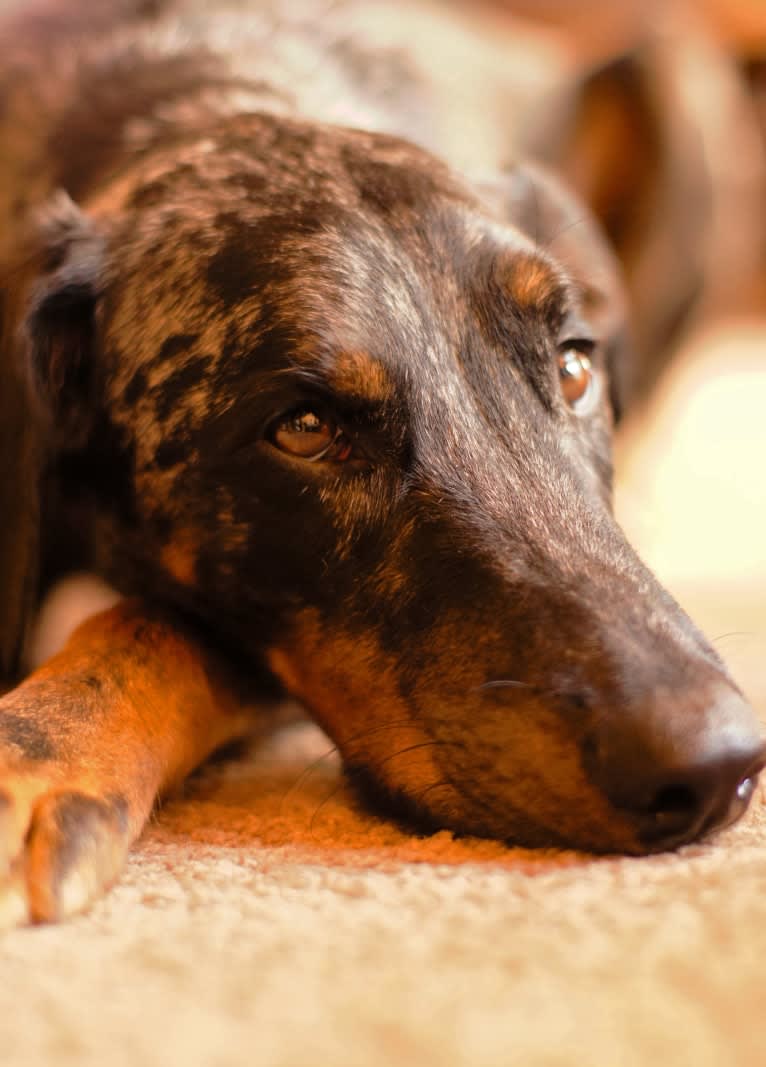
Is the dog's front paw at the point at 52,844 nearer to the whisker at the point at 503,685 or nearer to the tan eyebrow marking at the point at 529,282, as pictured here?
the whisker at the point at 503,685

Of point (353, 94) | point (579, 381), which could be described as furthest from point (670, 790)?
point (353, 94)

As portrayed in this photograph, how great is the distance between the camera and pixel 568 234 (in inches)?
113

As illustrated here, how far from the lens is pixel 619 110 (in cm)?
417

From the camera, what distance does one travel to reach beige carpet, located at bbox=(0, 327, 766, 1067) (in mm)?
930

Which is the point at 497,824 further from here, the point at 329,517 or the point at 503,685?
the point at 329,517

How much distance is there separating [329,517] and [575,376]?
51 cm

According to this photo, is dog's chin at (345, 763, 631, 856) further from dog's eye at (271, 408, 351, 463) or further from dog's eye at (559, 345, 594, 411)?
dog's eye at (559, 345, 594, 411)

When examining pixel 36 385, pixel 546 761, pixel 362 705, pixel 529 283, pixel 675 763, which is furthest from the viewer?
pixel 36 385

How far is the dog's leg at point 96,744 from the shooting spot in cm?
122

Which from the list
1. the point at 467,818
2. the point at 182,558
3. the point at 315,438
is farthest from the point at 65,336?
the point at 467,818

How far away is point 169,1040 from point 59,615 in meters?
1.35

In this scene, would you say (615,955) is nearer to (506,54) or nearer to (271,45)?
(271,45)

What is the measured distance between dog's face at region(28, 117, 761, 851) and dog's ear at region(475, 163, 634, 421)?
0.35 meters

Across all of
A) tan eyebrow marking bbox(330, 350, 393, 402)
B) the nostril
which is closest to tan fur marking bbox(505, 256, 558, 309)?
tan eyebrow marking bbox(330, 350, 393, 402)
